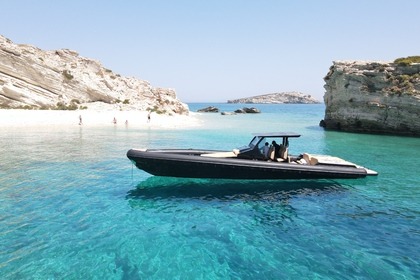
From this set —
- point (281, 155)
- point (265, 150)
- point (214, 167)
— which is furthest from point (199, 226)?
point (281, 155)

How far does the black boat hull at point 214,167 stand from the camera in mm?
13383

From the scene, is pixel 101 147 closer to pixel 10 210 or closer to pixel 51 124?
pixel 10 210

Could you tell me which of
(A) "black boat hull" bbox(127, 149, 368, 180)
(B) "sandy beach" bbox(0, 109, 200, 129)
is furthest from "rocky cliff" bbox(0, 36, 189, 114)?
(A) "black boat hull" bbox(127, 149, 368, 180)

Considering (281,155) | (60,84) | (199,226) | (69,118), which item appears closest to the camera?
(199,226)

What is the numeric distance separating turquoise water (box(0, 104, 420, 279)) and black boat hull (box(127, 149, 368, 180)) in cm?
68

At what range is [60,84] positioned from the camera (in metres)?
57.8

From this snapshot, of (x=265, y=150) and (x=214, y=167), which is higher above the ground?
(x=265, y=150)

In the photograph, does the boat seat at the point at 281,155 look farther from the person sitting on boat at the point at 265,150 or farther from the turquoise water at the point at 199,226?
the turquoise water at the point at 199,226

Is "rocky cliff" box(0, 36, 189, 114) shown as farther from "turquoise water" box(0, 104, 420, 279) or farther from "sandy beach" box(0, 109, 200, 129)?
"turquoise water" box(0, 104, 420, 279)

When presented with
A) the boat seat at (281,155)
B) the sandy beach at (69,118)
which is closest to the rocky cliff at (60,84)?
the sandy beach at (69,118)

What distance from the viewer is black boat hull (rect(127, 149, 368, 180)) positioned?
43.9ft

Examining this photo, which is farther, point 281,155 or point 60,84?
point 60,84

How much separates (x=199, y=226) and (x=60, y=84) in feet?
187

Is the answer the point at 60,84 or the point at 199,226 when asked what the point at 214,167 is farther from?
the point at 60,84
